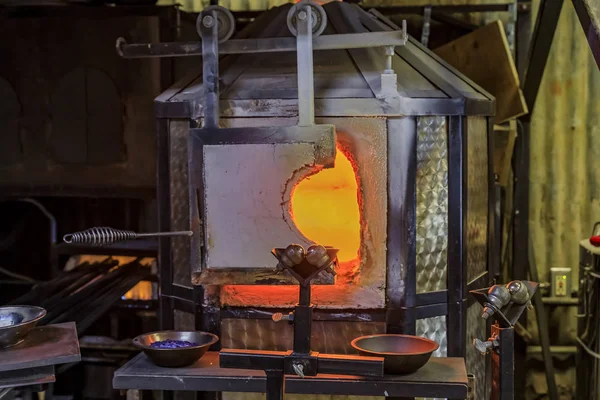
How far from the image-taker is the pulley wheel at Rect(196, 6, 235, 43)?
11.2ft

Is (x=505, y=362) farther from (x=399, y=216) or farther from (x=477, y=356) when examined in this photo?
(x=477, y=356)

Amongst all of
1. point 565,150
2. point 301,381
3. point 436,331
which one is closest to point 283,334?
point 301,381

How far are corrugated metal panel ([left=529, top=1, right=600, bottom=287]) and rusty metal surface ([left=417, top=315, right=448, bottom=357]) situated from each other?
1.73 meters

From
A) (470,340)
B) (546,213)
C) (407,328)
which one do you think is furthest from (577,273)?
(407,328)

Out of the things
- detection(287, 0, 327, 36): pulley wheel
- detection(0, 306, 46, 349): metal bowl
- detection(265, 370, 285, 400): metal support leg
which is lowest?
detection(265, 370, 285, 400): metal support leg

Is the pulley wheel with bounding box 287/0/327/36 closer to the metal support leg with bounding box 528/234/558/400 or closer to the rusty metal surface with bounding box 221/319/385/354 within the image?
the rusty metal surface with bounding box 221/319/385/354

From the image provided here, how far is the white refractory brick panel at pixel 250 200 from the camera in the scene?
340 cm

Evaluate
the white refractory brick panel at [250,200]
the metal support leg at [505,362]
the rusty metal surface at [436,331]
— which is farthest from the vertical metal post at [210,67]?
the metal support leg at [505,362]

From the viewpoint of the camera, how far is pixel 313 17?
3.34 meters

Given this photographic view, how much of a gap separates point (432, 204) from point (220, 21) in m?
1.33

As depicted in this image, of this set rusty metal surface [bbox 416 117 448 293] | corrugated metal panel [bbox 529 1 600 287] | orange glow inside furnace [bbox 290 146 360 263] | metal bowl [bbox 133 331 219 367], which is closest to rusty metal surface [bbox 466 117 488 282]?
rusty metal surface [bbox 416 117 448 293]

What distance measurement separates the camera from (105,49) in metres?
4.84

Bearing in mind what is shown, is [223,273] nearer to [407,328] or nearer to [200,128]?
[200,128]

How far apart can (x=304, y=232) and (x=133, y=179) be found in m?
1.58
